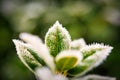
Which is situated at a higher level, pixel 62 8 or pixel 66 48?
pixel 62 8

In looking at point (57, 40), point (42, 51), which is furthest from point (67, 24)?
point (42, 51)

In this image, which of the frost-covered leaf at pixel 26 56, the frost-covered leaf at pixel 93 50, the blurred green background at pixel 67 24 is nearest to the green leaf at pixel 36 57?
the frost-covered leaf at pixel 26 56

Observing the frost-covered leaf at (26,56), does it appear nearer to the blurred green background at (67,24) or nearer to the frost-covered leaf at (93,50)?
the frost-covered leaf at (93,50)

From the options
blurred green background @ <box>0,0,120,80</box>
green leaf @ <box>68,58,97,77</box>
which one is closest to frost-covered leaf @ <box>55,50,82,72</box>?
green leaf @ <box>68,58,97,77</box>

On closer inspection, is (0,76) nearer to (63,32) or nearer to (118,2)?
(118,2)

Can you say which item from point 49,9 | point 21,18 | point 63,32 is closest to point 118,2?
point 49,9
